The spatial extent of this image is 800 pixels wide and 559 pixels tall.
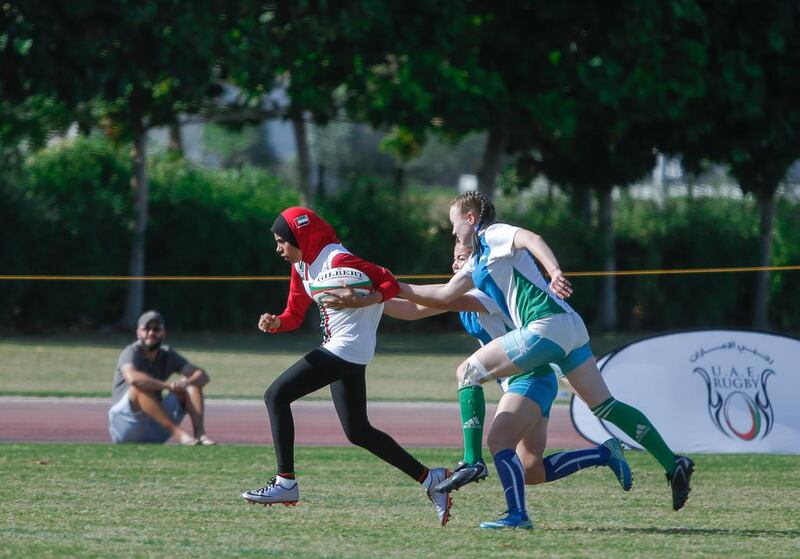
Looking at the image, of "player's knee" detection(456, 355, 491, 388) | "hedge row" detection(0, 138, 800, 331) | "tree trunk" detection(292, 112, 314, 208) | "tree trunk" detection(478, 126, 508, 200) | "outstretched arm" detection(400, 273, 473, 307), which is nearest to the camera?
"player's knee" detection(456, 355, 491, 388)

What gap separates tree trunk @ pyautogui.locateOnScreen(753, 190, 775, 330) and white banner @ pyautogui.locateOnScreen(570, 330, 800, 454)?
1937cm

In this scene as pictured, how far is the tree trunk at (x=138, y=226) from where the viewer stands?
26.9m

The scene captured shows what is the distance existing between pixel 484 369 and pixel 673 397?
472 centimetres

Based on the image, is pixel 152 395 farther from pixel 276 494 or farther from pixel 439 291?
pixel 439 291

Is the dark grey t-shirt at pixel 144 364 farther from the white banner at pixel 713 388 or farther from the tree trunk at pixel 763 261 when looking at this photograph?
the tree trunk at pixel 763 261

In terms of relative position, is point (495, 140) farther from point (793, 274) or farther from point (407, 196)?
point (793, 274)

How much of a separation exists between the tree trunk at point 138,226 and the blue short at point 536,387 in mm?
19623

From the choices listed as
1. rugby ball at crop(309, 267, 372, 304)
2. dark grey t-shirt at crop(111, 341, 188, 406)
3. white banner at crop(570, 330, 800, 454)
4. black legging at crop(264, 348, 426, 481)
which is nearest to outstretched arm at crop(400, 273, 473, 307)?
rugby ball at crop(309, 267, 372, 304)

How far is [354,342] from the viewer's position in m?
8.09

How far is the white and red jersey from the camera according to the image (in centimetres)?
802

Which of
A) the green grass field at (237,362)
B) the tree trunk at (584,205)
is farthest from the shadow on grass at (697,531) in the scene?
the tree trunk at (584,205)

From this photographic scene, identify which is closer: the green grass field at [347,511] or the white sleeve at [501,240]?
the green grass field at [347,511]

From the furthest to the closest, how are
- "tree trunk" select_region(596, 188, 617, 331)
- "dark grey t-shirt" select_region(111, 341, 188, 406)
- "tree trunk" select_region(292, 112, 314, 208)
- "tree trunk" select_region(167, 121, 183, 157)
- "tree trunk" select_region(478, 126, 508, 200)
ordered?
"tree trunk" select_region(167, 121, 183, 157), "tree trunk" select_region(596, 188, 617, 331), "tree trunk" select_region(292, 112, 314, 208), "tree trunk" select_region(478, 126, 508, 200), "dark grey t-shirt" select_region(111, 341, 188, 406)

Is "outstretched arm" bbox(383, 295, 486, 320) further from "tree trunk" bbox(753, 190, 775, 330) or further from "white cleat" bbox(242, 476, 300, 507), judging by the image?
"tree trunk" bbox(753, 190, 775, 330)
